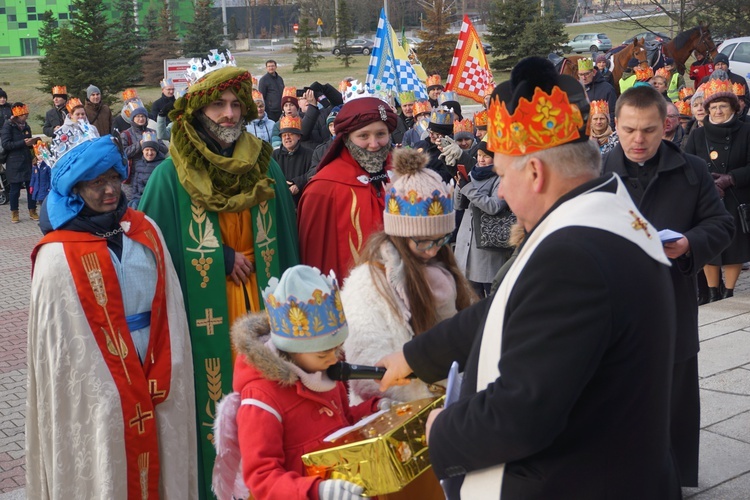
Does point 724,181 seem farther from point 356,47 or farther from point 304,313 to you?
point 356,47

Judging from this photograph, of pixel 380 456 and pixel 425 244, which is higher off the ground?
pixel 425 244

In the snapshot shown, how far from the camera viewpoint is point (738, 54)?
69.3ft

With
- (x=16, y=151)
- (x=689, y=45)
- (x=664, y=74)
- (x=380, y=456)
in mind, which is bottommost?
(x=16, y=151)

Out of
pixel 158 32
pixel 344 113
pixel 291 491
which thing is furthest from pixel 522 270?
pixel 158 32

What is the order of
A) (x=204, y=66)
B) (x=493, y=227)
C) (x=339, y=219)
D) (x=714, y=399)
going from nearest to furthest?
1. (x=204, y=66)
2. (x=339, y=219)
3. (x=714, y=399)
4. (x=493, y=227)

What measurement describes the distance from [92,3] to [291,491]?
26920 millimetres

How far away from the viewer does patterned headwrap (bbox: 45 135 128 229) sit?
371 cm

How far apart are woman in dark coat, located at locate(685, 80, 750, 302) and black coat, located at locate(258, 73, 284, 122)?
11.3 meters

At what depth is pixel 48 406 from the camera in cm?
382

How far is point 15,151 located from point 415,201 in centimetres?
1407

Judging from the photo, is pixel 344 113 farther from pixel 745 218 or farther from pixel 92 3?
pixel 92 3

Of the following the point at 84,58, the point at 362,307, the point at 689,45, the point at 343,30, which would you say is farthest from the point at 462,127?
the point at 343,30

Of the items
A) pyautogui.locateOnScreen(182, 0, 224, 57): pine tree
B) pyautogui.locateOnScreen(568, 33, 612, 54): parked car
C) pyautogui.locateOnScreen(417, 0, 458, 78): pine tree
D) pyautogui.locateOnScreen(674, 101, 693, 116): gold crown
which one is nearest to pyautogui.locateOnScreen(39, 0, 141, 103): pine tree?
A: pyautogui.locateOnScreen(182, 0, 224, 57): pine tree

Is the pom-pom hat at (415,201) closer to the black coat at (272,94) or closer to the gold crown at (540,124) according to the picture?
the gold crown at (540,124)
